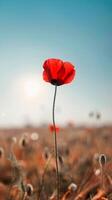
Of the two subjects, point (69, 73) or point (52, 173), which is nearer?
point (69, 73)

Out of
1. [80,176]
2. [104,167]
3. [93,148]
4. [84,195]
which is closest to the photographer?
[104,167]

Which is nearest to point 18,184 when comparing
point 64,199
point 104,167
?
point 64,199

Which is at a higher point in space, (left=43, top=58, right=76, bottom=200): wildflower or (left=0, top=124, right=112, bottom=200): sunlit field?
(left=43, top=58, right=76, bottom=200): wildflower

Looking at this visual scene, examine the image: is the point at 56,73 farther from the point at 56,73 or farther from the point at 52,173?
the point at 52,173

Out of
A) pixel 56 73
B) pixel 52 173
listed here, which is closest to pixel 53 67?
pixel 56 73

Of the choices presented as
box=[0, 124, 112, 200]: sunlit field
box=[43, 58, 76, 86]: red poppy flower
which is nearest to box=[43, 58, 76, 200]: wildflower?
box=[43, 58, 76, 86]: red poppy flower

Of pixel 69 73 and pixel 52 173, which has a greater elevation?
pixel 69 73

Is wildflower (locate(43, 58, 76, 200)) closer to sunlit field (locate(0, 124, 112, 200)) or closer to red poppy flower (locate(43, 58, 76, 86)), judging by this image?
red poppy flower (locate(43, 58, 76, 86))

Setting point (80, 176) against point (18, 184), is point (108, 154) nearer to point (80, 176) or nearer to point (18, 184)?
point (80, 176)

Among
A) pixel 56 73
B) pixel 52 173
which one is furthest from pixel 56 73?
pixel 52 173
